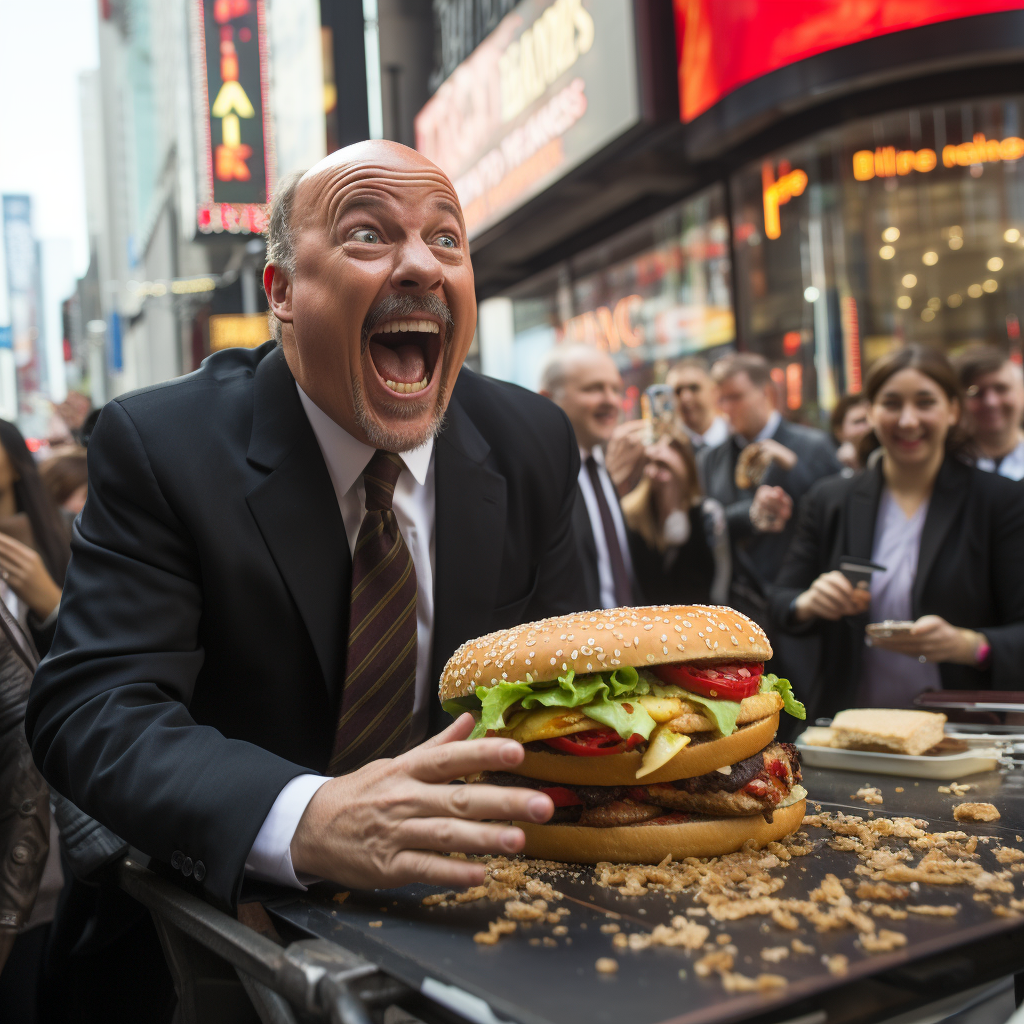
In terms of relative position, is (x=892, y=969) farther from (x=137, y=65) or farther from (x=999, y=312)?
(x=137, y=65)

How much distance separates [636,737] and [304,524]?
78 centimetres

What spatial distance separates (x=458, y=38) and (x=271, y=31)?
438 centimetres

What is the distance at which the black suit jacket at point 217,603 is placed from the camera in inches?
62.9

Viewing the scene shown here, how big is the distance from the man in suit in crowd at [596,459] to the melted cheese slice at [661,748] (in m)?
2.91

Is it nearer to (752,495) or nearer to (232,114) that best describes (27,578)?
(752,495)

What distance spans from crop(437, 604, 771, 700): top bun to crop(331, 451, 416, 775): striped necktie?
0.62 ft

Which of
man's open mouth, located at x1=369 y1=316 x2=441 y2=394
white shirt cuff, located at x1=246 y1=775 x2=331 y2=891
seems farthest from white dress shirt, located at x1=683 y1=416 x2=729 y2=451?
white shirt cuff, located at x1=246 y1=775 x2=331 y2=891

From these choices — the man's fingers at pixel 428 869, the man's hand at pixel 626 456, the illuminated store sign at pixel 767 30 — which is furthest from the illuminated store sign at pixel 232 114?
the man's fingers at pixel 428 869

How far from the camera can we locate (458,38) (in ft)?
43.6

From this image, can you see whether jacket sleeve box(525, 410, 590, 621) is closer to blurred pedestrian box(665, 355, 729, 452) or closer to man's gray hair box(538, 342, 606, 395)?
man's gray hair box(538, 342, 606, 395)

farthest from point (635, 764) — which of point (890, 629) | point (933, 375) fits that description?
point (933, 375)

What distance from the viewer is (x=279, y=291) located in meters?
2.13

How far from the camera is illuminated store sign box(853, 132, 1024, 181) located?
8188 millimetres

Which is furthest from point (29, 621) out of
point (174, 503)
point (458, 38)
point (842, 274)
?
point (458, 38)
